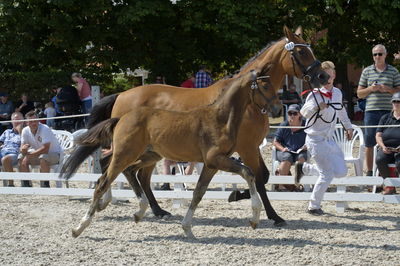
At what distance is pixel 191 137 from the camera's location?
6973 mm

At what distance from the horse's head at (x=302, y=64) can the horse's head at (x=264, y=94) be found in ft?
2.76

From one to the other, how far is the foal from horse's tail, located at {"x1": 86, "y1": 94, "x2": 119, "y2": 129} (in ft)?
5.16

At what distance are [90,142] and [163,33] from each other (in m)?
13.2

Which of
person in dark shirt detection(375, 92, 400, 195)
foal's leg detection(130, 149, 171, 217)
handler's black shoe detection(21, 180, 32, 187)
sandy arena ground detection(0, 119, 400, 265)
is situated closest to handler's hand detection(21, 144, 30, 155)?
handler's black shoe detection(21, 180, 32, 187)

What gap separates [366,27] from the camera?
20719 millimetres

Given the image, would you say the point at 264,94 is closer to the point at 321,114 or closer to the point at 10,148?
the point at 321,114

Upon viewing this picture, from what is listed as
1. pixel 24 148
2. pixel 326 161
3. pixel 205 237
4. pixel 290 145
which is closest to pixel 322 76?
pixel 326 161

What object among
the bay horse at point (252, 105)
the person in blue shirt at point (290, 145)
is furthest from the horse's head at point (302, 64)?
the person in blue shirt at point (290, 145)

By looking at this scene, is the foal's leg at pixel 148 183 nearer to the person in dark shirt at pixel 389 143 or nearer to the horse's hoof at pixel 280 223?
the horse's hoof at pixel 280 223

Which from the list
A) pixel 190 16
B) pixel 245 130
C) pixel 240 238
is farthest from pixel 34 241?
pixel 190 16

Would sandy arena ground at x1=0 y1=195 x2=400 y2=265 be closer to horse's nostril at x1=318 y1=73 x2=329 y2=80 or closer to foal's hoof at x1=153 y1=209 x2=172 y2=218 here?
foal's hoof at x1=153 y1=209 x2=172 y2=218

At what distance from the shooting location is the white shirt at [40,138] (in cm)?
1045

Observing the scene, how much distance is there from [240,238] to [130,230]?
1.28 m

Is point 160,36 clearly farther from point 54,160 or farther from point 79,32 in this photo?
point 54,160
